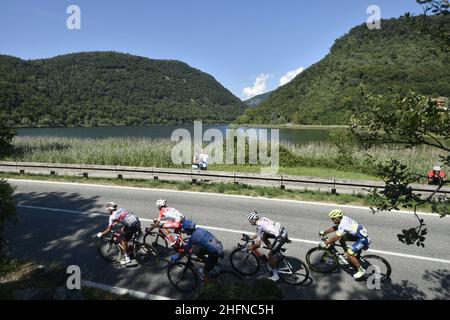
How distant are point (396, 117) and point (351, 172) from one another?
1616 cm

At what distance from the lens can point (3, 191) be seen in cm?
590

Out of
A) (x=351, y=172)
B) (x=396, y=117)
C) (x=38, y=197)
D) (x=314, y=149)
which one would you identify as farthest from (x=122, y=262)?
(x=314, y=149)

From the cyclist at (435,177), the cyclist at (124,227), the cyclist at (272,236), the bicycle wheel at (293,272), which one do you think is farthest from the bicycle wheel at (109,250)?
the cyclist at (435,177)

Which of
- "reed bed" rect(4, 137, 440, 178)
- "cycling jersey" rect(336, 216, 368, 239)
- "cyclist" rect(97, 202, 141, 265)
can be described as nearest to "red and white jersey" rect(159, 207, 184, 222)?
"cyclist" rect(97, 202, 141, 265)

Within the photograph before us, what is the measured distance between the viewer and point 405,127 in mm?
3828

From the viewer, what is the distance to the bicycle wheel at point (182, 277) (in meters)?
6.57

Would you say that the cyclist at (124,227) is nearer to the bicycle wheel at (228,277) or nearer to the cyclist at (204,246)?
the cyclist at (204,246)

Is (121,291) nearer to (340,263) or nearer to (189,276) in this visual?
(189,276)

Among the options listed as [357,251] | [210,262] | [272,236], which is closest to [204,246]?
[210,262]

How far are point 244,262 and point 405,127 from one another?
16.6ft

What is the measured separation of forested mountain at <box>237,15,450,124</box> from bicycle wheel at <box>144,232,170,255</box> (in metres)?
85.5

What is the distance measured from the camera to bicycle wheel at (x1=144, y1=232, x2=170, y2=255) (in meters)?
8.20

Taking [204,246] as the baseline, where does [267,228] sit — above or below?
above
